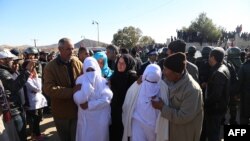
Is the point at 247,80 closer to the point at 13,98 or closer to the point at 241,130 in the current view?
the point at 241,130

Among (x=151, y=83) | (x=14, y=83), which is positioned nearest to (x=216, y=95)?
(x=151, y=83)

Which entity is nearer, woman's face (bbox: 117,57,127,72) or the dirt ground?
woman's face (bbox: 117,57,127,72)

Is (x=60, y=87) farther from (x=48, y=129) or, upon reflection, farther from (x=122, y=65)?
(x=48, y=129)

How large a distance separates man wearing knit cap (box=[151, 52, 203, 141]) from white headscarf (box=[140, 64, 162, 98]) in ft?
1.39

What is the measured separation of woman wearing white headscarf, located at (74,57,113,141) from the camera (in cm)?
400

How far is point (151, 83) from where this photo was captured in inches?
149

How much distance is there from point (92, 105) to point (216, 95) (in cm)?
197

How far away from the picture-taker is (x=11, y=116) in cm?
→ 407

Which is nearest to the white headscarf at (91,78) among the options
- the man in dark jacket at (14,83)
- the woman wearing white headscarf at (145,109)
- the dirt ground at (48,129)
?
the woman wearing white headscarf at (145,109)

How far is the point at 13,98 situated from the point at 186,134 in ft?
8.45

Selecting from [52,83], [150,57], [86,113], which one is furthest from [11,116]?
[150,57]

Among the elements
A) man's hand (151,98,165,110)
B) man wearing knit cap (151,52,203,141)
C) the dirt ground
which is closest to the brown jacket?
man's hand (151,98,165,110)

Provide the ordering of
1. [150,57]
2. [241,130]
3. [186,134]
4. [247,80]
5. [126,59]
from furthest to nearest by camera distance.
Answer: [150,57]
[247,80]
[126,59]
[241,130]
[186,134]

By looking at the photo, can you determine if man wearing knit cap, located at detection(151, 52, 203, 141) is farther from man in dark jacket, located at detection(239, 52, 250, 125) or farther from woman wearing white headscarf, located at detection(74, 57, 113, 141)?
man in dark jacket, located at detection(239, 52, 250, 125)
